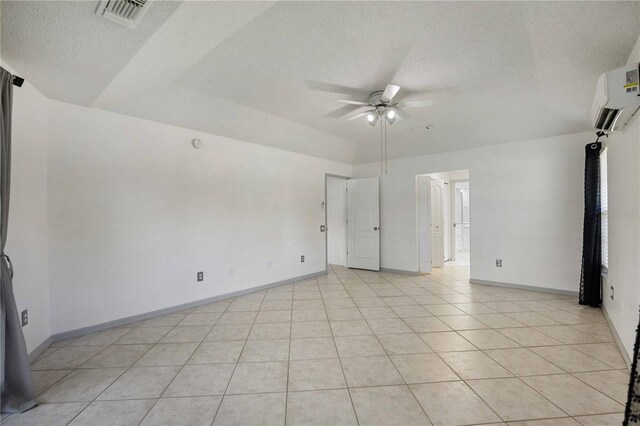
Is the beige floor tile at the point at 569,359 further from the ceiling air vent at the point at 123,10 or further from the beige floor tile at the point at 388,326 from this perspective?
the ceiling air vent at the point at 123,10

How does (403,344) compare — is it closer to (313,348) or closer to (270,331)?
(313,348)

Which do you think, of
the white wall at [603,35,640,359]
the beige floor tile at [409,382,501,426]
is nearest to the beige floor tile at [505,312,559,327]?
the white wall at [603,35,640,359]

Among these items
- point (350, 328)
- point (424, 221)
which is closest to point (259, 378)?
point (350, 328)

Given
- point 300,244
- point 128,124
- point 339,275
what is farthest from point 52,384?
point 339,275

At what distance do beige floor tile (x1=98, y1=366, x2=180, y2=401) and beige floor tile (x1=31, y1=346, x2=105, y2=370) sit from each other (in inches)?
22.2

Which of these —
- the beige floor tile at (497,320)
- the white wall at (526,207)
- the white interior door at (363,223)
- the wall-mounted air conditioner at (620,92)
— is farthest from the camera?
the white interior door at (363,223)

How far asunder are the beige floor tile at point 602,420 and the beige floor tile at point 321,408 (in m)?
1.39

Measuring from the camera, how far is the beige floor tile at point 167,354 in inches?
90.4

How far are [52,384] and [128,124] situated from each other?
104 inches

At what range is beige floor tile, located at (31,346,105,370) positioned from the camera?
88.0 inches

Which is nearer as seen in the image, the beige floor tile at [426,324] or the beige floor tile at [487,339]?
the beige floor tile at [487,339]

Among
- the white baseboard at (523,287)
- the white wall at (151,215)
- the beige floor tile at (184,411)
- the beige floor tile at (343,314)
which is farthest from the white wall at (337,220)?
the beige floor tile at (184,411)

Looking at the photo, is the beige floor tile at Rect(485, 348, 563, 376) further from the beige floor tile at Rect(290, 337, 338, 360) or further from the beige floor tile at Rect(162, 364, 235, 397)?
the beige floor tile at Rect(162, 364, 235, 397)

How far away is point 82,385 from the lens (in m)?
1.99
